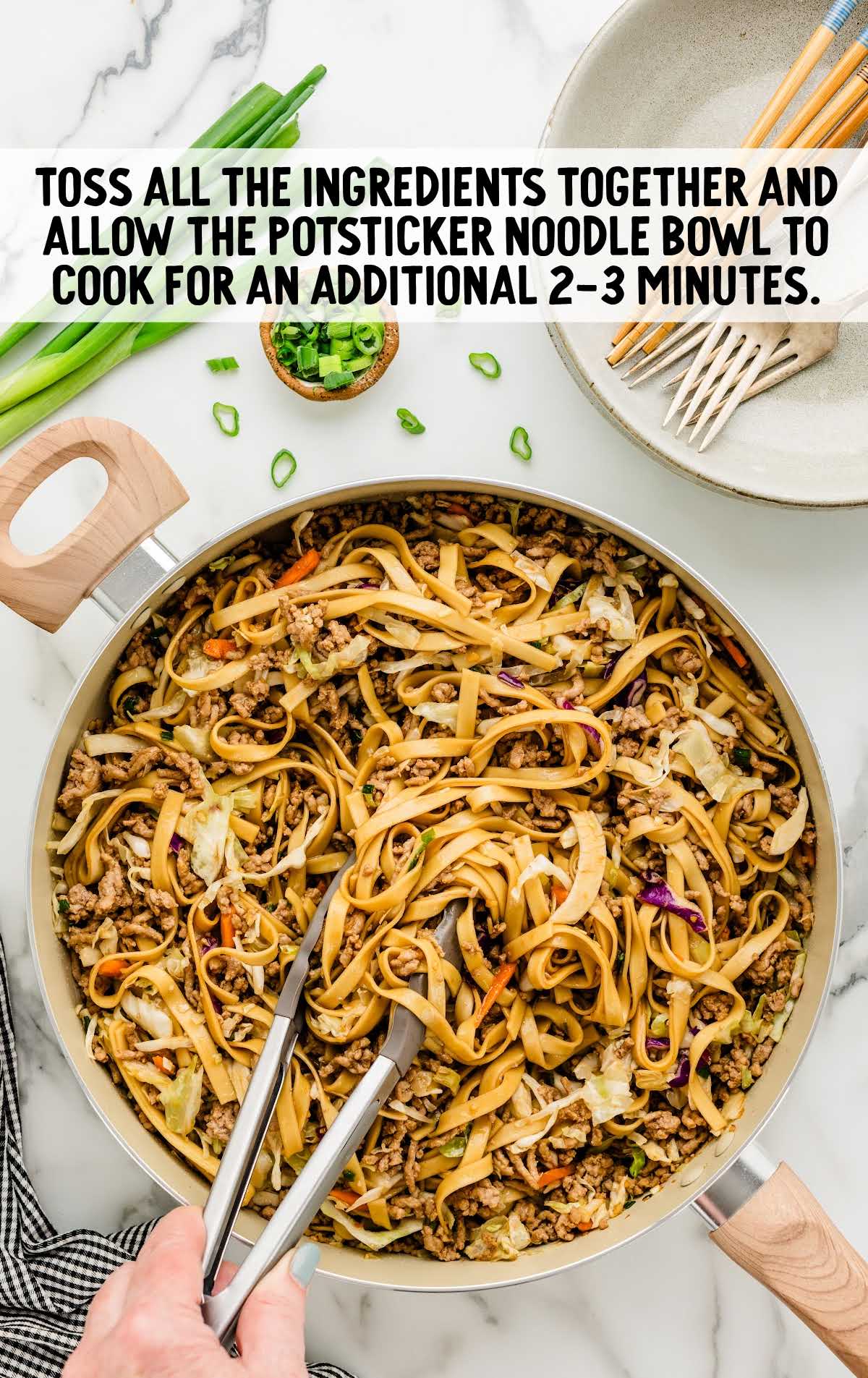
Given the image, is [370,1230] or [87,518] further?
[370,1230]

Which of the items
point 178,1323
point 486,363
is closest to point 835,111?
point 486,363

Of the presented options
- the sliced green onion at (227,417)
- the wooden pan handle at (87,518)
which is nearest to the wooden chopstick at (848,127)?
the sliced green onion at (227,417)

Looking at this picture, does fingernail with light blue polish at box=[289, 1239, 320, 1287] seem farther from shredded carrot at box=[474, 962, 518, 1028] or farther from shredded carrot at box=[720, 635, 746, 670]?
shredded carrot at box=[720, 635, 746, 670]

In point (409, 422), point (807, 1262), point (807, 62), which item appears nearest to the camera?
point (807, 1262)

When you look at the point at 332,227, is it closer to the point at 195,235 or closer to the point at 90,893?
the point at 195,235

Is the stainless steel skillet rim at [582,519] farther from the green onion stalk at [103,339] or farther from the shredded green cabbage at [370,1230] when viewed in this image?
the green onion stalk at [103,339]

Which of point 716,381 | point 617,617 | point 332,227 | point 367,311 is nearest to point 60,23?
point 332,227

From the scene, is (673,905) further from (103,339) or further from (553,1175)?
(103,339)
